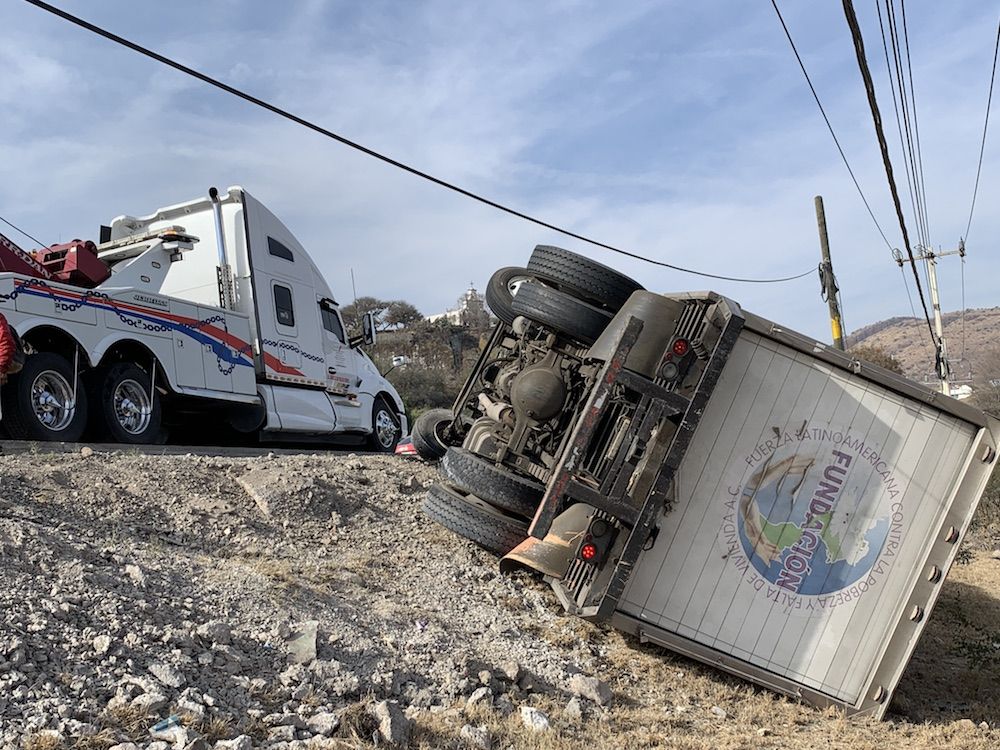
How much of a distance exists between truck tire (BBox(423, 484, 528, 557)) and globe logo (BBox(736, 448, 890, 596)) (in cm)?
180

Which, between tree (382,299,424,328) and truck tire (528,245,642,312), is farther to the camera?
tree (382,299,424,328)

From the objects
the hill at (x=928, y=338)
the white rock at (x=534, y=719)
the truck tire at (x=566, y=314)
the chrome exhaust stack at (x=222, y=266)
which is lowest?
the white rock at (x=534, y=719)

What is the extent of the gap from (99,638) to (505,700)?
207cm

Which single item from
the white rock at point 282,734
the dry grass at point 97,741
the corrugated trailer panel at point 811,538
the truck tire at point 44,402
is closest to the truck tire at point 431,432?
the truck tire at point 44,402

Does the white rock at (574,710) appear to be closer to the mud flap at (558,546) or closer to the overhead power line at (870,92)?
the mud flap at (558,546)

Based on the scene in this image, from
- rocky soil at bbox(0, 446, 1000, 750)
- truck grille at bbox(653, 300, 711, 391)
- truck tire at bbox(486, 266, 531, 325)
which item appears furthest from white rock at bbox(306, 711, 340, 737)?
truck tire at bbox(486, 266, 531, 325)

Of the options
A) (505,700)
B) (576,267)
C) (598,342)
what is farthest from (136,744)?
(576,267)

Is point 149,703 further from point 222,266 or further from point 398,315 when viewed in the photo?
point 398,315

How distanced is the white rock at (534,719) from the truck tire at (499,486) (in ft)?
6.94

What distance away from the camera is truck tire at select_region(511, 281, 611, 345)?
23.4ft

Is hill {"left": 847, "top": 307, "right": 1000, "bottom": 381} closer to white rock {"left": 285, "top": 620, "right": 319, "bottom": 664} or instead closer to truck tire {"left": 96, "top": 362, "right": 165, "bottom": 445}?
truck tire {"left": 96, "top": 362, "right": 165, "bottom": 445}

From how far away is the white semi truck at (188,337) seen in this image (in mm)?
9266

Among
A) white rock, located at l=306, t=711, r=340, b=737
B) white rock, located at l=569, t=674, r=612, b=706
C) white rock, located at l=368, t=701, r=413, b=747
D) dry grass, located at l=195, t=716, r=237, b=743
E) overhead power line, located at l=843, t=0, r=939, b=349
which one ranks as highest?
overhead power line, located at l=843, t=0, r=939, b=349

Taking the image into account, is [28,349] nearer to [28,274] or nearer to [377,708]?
[28,274]
